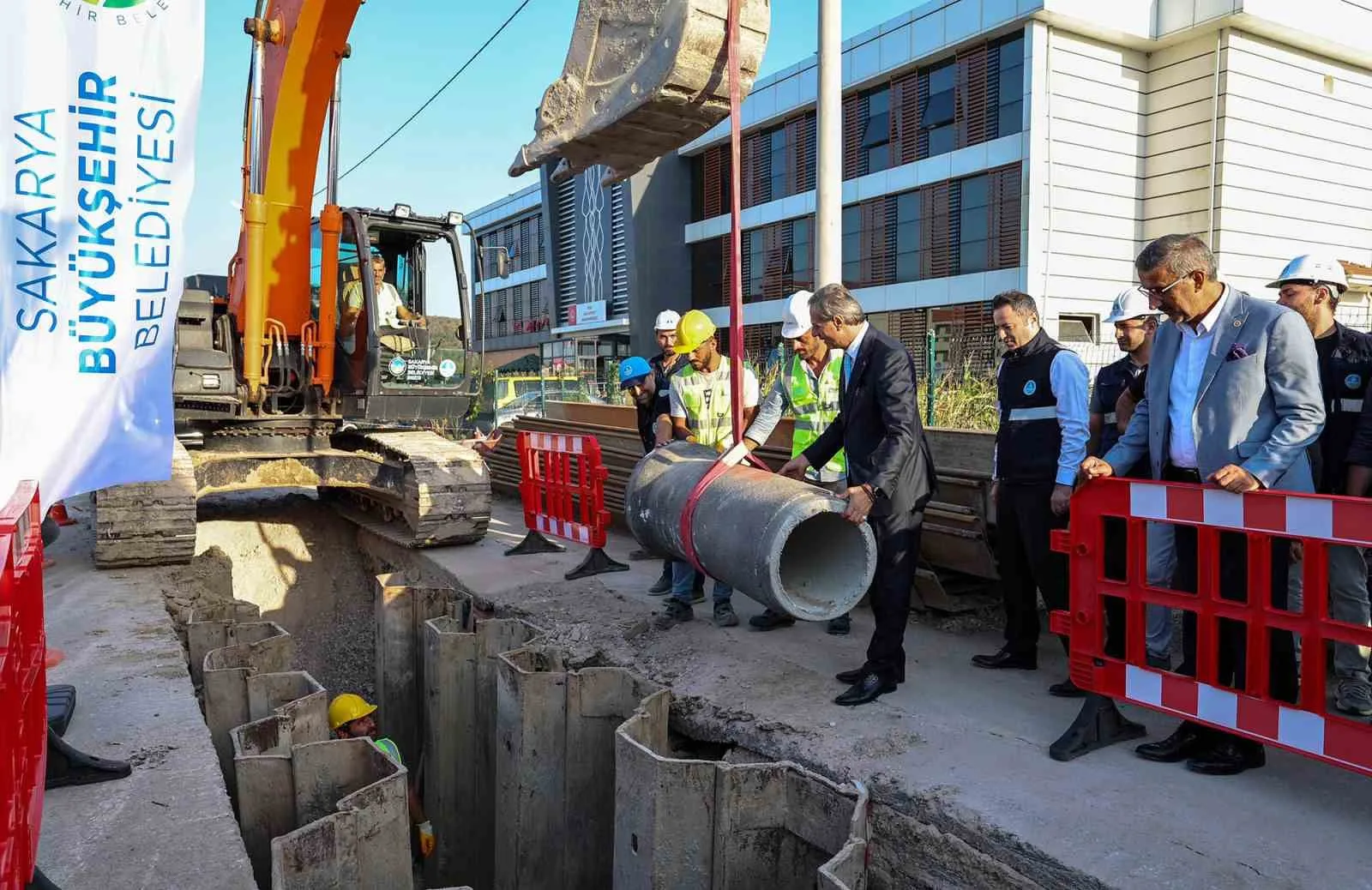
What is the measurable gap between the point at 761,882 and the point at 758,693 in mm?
1031

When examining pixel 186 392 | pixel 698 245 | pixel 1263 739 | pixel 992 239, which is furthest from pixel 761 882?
pixel 698 245

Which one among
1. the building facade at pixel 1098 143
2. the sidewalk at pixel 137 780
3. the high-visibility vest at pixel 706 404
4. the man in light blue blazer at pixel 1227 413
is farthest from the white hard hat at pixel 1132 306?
the building facade at pixel 1098 143

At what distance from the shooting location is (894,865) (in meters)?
3.27

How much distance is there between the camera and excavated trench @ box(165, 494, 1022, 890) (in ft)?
10.7

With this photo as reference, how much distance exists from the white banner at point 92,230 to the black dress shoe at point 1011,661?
3.84m

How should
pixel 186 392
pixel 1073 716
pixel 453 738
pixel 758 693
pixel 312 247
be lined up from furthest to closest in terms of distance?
pixel 312 247, pixel 186 392, pixel 453 738, pixel 758 693, pixel 1073 716

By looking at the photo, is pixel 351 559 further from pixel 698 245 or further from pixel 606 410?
pixel 698 245

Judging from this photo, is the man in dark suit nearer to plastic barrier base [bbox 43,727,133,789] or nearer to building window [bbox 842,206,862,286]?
plastic barrier base [bbox 43,727,133,789]

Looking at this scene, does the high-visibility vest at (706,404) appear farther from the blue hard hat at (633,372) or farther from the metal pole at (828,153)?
the metal pole at (828,153)

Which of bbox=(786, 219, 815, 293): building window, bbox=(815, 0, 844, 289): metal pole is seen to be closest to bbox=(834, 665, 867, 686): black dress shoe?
bbox=(815, 0, 844, 289): metal pole

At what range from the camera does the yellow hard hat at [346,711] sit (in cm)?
487

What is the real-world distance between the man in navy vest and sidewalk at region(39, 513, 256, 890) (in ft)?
11.3

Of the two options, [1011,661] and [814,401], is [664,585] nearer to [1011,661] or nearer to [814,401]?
[814,401]

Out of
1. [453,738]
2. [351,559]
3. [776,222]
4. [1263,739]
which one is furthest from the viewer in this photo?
[776,222]
